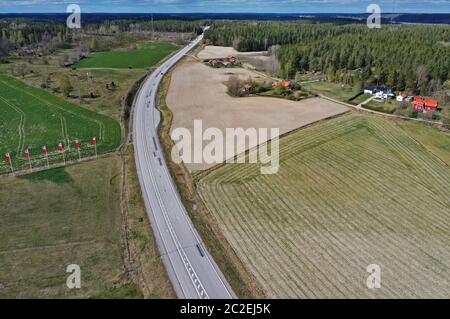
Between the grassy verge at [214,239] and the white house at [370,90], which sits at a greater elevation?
the white house at [370,90]

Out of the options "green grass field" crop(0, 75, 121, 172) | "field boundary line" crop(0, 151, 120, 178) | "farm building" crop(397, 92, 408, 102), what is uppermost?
"farm building" crop(397, 92, 408, 102)

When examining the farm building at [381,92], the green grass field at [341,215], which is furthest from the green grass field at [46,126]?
the farm building at [381,92]

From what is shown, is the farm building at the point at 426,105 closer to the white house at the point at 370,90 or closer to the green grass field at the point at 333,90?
the white house at the point at 370,90

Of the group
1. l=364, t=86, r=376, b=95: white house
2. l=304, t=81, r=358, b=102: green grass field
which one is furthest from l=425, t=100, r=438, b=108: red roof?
l=304, t=81, r=358, b=102: green grass field

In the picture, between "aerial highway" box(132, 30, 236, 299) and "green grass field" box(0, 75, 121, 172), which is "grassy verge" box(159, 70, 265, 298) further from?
"green grass field" box(0, 75, 121, 172)

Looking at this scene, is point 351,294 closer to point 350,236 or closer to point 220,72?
point 350,236
